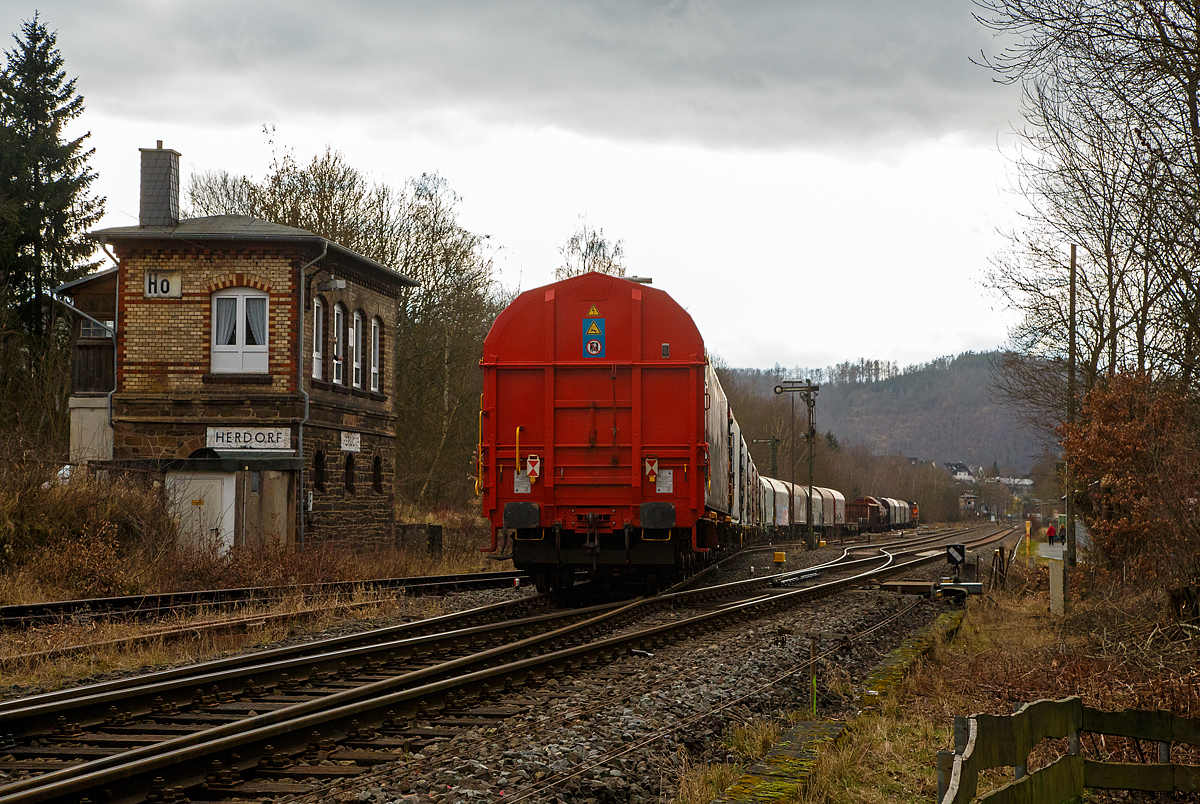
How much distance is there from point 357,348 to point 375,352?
1.22 m

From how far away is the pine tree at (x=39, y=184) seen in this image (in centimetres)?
3541

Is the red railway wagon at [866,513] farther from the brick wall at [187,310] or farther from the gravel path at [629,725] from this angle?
the gravel path at [629,725]

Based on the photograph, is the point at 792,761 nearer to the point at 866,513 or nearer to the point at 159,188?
the point at 159,188

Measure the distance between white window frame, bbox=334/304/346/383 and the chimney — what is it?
4096 millimetres

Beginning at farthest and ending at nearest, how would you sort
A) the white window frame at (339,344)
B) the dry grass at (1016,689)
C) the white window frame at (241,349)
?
1. the white window frame at (339,344)
2. the white window frame at (241,349)
3. the dry grass at (1016,689)

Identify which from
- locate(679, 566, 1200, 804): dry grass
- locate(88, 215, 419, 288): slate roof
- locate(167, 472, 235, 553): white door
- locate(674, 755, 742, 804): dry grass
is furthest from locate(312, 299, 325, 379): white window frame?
locate(674, 755, 742, 804): dry grass

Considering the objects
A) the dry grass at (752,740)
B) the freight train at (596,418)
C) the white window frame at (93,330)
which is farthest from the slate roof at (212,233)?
the dry grass at (752,740)

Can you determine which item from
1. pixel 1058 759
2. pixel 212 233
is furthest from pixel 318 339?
pixel 1058 759

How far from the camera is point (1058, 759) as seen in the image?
465 cm

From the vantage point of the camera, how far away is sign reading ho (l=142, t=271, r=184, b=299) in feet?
76.8

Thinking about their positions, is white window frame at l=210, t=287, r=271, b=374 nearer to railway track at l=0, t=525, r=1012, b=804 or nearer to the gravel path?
railway track at l=0, t=525, r=1012, b=804

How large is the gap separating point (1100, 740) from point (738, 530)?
17.4 meters

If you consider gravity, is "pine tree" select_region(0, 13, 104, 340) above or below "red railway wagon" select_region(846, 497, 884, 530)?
above

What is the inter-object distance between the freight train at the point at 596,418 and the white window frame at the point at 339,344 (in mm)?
11977
